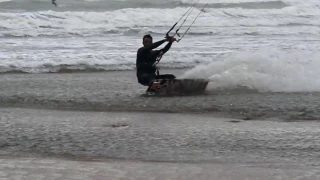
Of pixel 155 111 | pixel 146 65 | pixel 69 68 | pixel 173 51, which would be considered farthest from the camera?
pixel 173 51

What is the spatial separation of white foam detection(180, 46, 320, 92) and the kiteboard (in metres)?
0.47

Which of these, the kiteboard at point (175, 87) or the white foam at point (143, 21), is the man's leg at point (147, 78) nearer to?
the kiteboard at point (175, 87)

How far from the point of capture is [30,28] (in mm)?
24406

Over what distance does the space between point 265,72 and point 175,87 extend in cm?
197

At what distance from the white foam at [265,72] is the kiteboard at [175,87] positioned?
1.53ft

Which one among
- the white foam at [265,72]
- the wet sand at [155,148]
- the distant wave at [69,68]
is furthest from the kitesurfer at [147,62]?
the distant wave at [69,68]

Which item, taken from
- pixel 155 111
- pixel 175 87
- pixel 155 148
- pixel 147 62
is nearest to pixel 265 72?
pixel 175 87

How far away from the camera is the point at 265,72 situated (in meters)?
11.2

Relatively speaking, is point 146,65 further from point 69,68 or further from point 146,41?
point 69,68

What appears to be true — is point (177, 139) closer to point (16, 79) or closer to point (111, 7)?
point (16, 79)

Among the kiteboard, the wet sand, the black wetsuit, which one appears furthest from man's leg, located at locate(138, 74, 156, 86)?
the wet sand

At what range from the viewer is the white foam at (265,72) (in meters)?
10.7

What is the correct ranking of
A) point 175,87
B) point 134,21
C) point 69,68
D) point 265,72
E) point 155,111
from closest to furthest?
point 155,111, point 175,87, point 265,72, point 69,68, point 134,21

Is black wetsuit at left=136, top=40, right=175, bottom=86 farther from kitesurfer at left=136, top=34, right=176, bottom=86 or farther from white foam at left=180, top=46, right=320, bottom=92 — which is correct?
white foam at left=180, top=46, right=320, bottom=92
